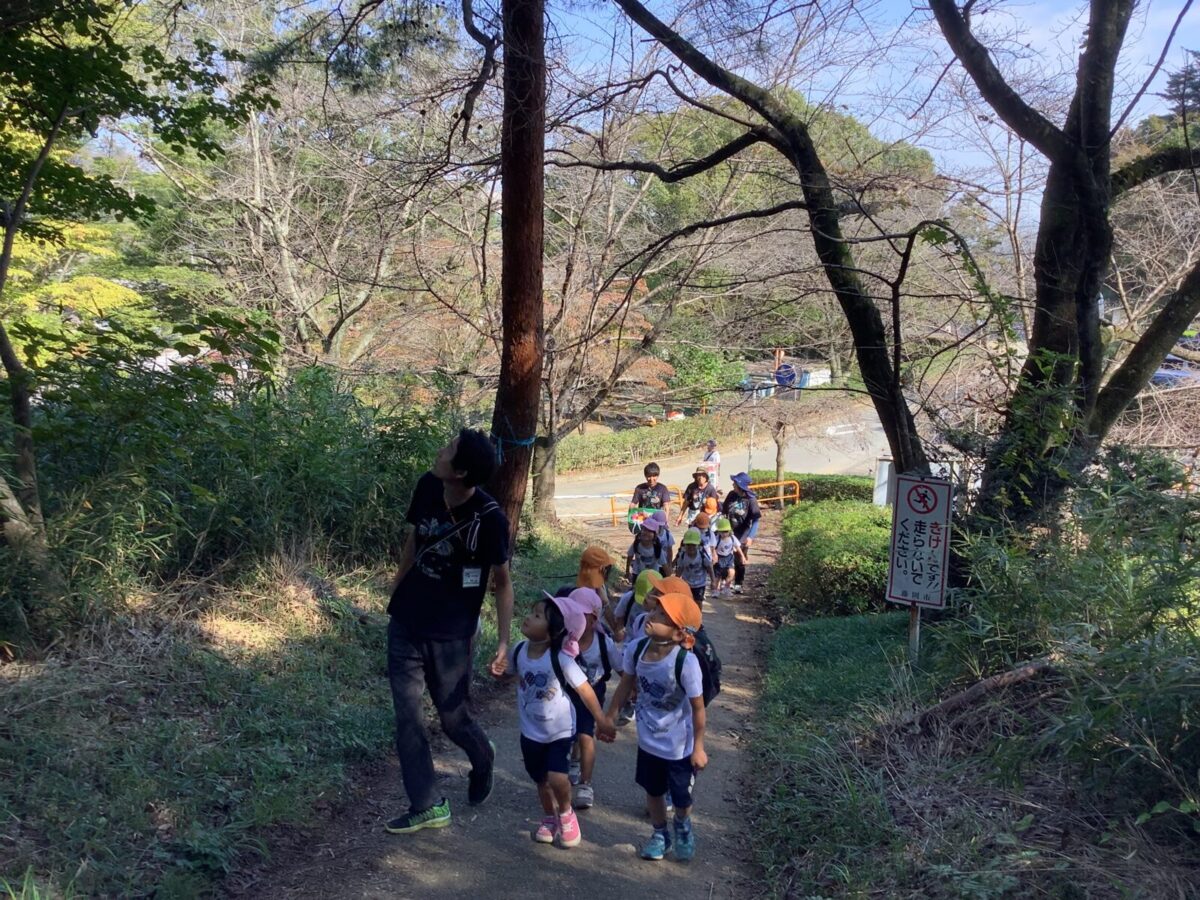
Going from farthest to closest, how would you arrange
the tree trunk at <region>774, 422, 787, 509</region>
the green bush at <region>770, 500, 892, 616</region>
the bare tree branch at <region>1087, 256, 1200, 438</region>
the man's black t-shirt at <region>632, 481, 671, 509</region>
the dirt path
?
1. the tree trunk at <region>774, 422, 787, 509</region>
2. the man's black t-shirt at <region>632, 481, 671, 509</region>
3. the green bush at <region>770, 500, 892, 616</region>
4. the bare tree branch at <region>1087, 256, 1200, 438</region>
5. the dirt path

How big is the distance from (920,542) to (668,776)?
3010 millimetres

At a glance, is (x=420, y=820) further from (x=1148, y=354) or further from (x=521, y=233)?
(x=1148, y=354)

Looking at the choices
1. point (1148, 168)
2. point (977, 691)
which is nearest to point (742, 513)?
point (1148, 168)

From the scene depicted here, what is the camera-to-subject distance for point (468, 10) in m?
7.69

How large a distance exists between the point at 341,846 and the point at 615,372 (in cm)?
1018

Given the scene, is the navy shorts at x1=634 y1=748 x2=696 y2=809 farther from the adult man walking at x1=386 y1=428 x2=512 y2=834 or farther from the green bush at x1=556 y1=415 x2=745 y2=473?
the green bush at x1=556 y1=415 x2=745 y2=473

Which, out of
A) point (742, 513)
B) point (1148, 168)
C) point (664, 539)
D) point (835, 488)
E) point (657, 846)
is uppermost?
point (1148, 168)

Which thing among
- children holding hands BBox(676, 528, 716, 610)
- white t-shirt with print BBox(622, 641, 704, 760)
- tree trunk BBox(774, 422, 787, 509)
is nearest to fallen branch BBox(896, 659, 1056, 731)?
white t-shirt with print BBox(622, 641, 704, 760)

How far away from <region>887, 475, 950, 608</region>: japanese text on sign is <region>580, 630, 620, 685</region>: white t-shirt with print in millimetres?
2391

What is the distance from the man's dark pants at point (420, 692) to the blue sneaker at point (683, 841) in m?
1.14

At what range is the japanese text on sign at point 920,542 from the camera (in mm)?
6414

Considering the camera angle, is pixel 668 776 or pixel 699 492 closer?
pixel 668 776

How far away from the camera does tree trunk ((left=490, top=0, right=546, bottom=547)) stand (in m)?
7.36

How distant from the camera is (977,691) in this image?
5.13 metres
